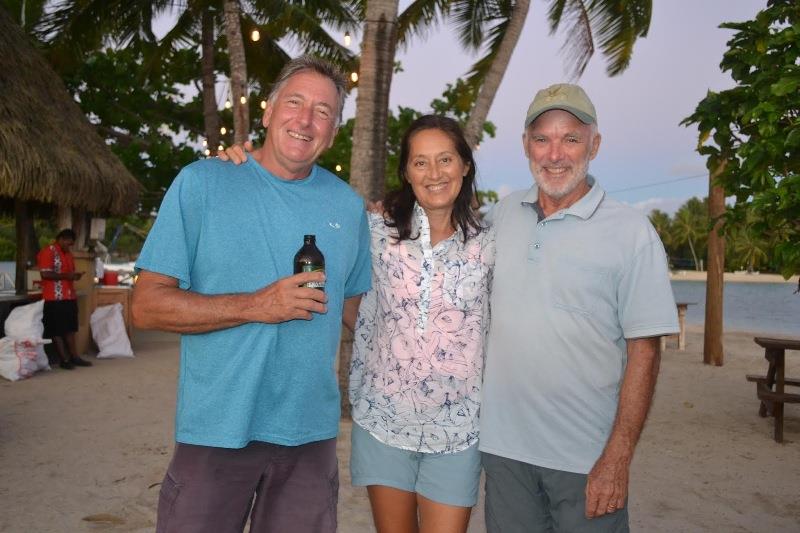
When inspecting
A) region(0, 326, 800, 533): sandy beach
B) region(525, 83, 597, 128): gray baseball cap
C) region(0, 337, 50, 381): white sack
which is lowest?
region(0, 326, 800, 533): sandy beach

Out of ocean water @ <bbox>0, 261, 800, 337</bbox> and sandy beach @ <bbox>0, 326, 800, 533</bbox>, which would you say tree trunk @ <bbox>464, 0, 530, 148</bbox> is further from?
ocean water @ <bbox>0, 261, 800, 337</bbox>

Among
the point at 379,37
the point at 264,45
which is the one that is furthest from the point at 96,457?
the point at 264,45

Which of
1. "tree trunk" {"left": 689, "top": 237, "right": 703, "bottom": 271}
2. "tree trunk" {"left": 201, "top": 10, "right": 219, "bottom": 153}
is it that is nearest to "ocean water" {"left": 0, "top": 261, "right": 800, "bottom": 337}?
"tree trunk" {"left": 201, "top": 10, "right": 219, "bottom": 153}

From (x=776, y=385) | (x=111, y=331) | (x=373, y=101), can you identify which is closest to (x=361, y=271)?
(x=373, y=101)

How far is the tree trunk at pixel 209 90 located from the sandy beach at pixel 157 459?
7.36 meters

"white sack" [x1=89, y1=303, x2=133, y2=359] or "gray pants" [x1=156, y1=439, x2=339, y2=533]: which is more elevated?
"gray pants" [x1=156, y1=439, x2=339, y2=533]

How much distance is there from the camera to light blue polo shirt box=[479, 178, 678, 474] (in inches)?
112

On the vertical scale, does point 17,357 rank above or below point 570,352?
below

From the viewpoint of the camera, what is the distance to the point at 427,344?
304 centimetres

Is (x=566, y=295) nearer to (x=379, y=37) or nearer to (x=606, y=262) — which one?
(x=606, y=262)

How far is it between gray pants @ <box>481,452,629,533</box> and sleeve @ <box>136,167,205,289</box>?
1.44 m

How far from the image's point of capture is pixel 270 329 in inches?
102

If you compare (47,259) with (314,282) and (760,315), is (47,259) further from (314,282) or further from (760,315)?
(760,315)

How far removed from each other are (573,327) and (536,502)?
73 cm
